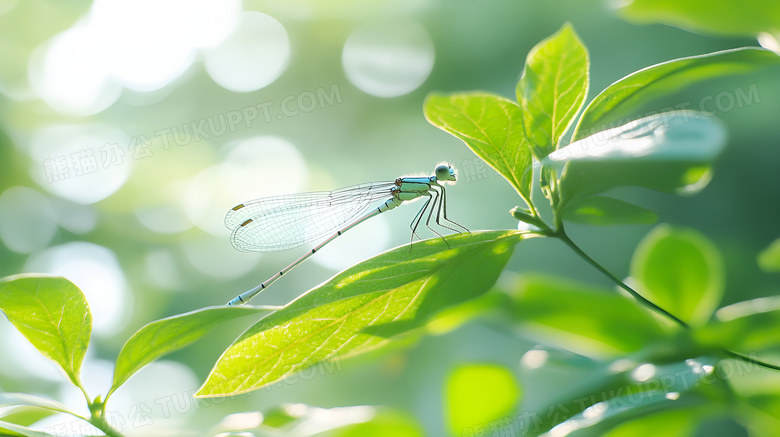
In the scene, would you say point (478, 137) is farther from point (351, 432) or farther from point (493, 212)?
point (493, 212)

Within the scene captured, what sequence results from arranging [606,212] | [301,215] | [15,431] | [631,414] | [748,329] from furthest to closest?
[301,215]
[748,329]
[606,212]
[631,414]
[15,431]

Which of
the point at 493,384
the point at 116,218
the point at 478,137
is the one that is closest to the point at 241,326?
the point at 116,218

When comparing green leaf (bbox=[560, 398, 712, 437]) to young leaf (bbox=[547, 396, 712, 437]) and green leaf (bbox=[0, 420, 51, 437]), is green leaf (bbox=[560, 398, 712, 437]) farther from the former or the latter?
green leaf (bbox=[0, 420, 51, 437])

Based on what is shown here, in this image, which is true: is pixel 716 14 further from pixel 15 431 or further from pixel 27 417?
pixel 27 417

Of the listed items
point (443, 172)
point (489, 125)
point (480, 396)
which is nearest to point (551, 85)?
point (489, 125)

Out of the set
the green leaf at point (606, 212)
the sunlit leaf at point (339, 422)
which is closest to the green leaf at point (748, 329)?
the green leaf at point (606, 212)

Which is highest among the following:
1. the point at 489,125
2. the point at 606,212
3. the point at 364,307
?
the point at 489,125

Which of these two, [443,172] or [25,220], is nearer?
[443,172]
